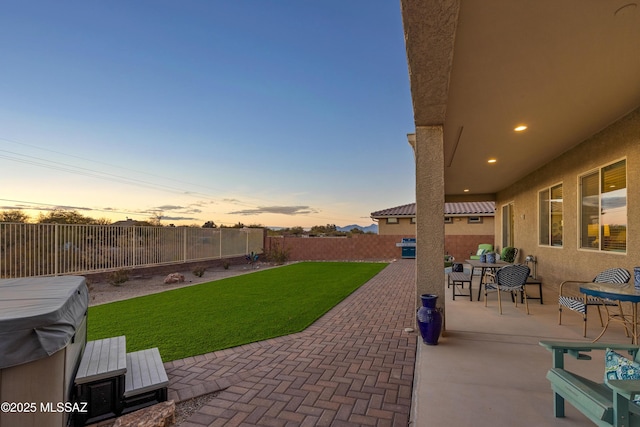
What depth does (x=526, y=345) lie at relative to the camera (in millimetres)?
3793

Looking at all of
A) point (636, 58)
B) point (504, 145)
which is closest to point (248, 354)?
point (636, 58)

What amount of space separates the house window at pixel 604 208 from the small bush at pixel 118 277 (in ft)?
36.8

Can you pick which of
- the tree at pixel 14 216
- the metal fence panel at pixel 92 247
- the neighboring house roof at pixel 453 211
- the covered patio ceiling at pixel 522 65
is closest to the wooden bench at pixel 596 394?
the covered patio ceiling at pixel 522 65

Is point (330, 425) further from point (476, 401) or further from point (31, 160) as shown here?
point (31, 160)

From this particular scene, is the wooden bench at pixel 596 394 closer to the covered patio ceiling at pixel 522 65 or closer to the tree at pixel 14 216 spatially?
the covered patio ceiling at pixel 522 65

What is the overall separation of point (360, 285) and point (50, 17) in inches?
371

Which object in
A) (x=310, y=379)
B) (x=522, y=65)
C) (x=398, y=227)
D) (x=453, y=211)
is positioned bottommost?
(x=310, y=379)

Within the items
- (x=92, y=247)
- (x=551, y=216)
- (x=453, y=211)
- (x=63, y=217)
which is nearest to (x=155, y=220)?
(x=63, y=217)

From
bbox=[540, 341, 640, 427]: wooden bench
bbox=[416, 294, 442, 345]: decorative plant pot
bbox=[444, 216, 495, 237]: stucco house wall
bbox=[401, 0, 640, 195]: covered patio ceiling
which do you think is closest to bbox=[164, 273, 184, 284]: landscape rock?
bbox=[416, 294, 442, 345]: decorative plant pot

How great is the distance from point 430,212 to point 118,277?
29.4 ft

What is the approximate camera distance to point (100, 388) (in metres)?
2.37

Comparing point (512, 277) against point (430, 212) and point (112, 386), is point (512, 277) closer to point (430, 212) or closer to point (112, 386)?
point (430, 212)

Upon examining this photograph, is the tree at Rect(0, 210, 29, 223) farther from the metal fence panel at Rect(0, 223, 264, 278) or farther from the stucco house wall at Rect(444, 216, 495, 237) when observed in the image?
the stucco house wall at Rect(444, 216, 495, 237)

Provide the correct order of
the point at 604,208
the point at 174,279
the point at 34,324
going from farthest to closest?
the point at 174,279, the point at 604,208, the point at 34,324
